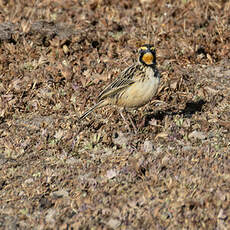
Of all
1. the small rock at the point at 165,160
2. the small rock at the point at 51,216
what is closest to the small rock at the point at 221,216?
the small rock at the point at 165,160

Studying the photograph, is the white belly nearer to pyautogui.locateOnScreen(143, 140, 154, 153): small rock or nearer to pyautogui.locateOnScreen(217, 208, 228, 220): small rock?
pyautogui.locateOnScreen(143, 140, 154, 153): small rock

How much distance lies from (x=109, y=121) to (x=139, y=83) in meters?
1.09

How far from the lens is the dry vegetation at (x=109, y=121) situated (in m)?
6.50

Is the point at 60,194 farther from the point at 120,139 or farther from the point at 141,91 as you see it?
the point at 141,91

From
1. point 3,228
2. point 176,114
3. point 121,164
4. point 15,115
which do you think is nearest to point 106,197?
point 121,164

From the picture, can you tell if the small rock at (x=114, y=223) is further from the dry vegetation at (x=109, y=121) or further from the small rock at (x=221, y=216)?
the small rock at (x=221, y=216)

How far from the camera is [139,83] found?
8109 millimetres

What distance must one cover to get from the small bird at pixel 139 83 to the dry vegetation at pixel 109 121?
1.57 ft

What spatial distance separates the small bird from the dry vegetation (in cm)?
48

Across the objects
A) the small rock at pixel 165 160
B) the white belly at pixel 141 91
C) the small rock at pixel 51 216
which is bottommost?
the small rock at pixel 165 160

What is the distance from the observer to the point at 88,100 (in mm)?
9648

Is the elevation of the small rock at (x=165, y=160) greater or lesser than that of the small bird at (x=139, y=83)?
lesser

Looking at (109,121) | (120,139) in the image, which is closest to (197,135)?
(120,139)

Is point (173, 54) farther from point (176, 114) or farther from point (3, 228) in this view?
point (3, 228)
